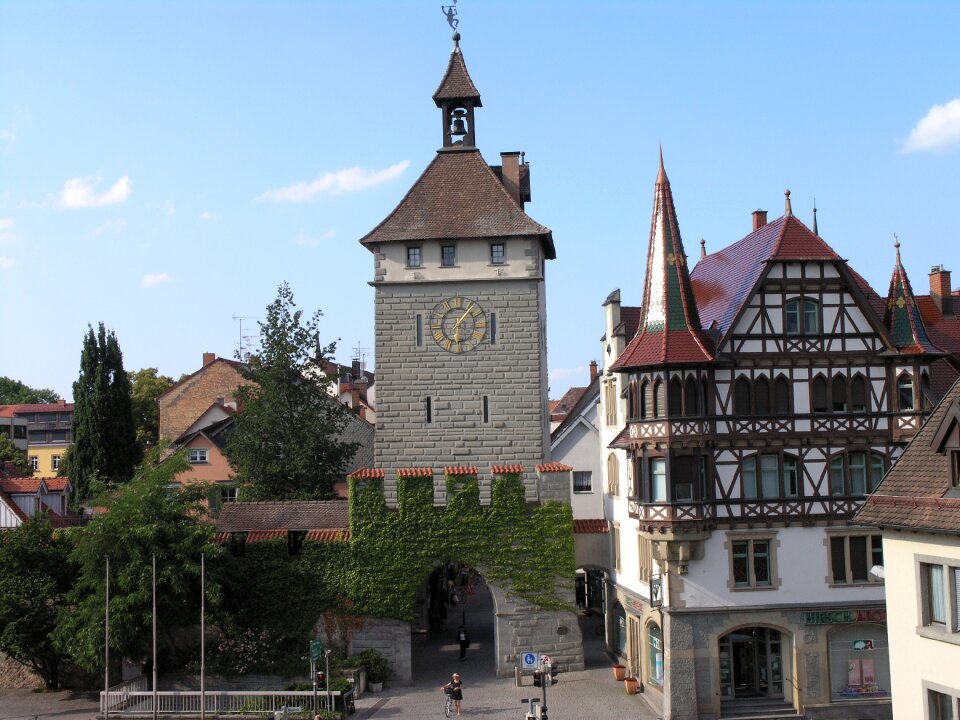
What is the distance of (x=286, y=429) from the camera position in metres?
47.6

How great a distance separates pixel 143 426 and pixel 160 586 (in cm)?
4785

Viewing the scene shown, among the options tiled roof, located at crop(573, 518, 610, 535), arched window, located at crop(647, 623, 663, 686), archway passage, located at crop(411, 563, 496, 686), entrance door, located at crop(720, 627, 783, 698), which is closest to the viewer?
entrance door, located at crop(720, 627, 783, 698)

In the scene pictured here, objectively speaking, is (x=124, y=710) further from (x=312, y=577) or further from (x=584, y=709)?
(x=584, y=709)

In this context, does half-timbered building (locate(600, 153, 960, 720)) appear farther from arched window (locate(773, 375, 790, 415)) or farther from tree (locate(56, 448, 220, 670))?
tree (locate(56, 448, 220, 670))

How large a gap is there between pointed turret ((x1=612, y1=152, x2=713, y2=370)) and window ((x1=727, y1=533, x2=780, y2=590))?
4.84m

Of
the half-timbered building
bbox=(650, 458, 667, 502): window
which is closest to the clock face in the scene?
the half-timbered building

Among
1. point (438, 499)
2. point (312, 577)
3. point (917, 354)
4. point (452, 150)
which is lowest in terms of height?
point (312, 577)

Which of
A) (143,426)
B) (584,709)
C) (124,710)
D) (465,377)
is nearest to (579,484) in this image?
(465,377)

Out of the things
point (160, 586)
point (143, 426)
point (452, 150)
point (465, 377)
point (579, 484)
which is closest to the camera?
point (160, 586)

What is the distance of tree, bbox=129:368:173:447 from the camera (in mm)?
76000

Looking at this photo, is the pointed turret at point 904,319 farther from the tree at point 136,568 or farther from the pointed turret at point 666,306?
the tree at point 136,568

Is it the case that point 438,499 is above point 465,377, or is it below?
below

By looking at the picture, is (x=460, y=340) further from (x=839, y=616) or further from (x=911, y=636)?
(x=911, y=636)

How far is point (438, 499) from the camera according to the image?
1390 inches
